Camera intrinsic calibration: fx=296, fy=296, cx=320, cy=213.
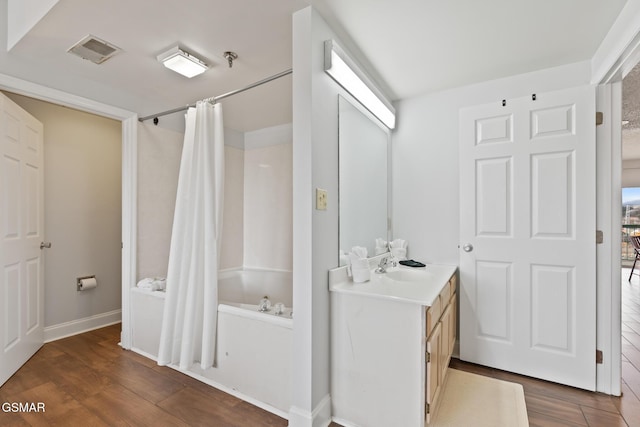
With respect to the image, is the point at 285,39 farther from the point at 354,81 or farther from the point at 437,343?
the point at 437,343

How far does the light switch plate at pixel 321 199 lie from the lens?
163cm

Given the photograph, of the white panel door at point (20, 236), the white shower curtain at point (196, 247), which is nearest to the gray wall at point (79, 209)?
the white panel door at point (20, 236)

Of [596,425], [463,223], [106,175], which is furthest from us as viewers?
[106,175]

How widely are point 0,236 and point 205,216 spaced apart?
56.0 inches

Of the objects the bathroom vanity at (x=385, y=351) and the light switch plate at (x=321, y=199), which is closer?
the bathroom vanity at (x=385, y=351)

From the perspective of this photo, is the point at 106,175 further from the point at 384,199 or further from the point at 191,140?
the point at 384,199

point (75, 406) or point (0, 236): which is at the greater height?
point (0, 236)

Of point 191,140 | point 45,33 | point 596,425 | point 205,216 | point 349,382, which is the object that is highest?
point 45,33

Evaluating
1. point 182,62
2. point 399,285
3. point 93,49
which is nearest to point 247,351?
point 399,285

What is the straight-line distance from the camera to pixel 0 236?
2.06m

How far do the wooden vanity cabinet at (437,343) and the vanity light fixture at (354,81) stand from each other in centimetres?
142

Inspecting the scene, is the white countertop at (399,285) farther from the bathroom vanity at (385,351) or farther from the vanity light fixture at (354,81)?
the vanity light fixture at (354,81)

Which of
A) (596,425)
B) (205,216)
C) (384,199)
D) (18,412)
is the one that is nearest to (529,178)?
(384,199)

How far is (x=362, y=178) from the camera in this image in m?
2.24
